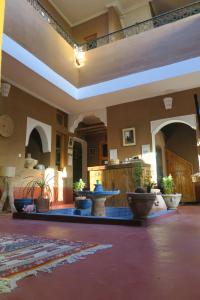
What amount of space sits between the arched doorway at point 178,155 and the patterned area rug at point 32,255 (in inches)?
266

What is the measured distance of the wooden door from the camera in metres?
8.92

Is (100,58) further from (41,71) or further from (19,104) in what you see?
(19,104)

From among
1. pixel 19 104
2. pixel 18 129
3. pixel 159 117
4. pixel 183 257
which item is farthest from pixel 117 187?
pixel 183 257

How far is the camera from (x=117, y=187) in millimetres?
7152

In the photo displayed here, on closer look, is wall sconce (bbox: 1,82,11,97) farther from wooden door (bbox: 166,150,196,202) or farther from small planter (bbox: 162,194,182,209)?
wooden door (bbox: 166,150,196,202)

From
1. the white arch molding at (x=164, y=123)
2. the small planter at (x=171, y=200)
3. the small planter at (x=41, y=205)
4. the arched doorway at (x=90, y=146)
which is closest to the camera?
the small planter at (x=41, y=205)

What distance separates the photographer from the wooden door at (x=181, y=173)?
8922 mm

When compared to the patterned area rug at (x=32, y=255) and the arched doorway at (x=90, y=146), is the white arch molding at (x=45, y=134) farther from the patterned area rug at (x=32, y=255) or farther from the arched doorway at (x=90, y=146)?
the patterned area rug at (x=32, y=255)

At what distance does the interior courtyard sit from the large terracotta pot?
0.02m

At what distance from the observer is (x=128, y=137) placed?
8.71 m

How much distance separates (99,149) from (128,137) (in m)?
3.45

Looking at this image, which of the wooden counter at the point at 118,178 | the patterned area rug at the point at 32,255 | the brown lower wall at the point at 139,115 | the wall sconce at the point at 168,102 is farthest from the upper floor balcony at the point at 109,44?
the patterned area rug at the point at 32,255

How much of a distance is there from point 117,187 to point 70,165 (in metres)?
3.29

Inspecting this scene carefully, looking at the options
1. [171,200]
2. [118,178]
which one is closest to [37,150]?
[118,178]
